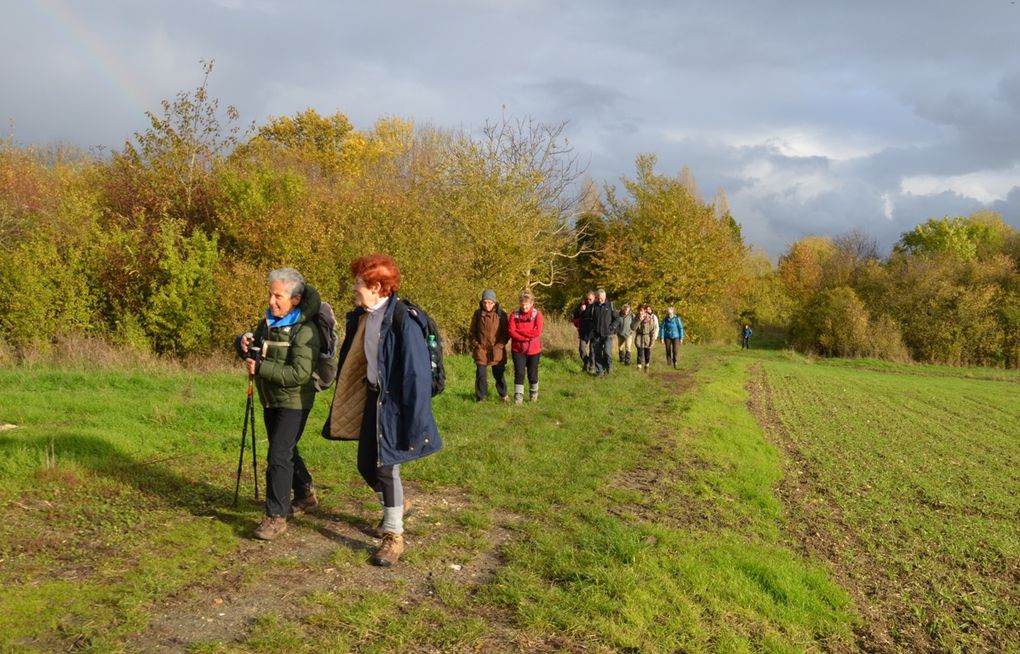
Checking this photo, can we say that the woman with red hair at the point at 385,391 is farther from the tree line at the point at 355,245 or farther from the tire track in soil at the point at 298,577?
the tree line at the point at 355,245

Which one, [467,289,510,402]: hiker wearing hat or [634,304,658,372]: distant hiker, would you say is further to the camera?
[634,304,658,372]: distant hiker

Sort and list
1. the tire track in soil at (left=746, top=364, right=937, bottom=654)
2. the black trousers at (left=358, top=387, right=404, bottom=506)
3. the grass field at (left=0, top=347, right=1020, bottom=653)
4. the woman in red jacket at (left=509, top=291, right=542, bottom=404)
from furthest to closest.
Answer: the woman in red jacket at (left=509, top=291, right=542, bottom=404) → the black trousers at (left=358, top=387, right=404, bottom=506) → the tire track in soil at (left=746, top=364, right=937, bottom=654) → the grass field at (left=0, top=347, right=1020, bottom=653)

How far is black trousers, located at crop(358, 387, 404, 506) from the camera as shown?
5.19 meters

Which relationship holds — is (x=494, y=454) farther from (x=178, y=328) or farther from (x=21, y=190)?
(x=21, y=190)

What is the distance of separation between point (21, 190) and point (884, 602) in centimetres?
2326

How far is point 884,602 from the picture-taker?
514 centimetres

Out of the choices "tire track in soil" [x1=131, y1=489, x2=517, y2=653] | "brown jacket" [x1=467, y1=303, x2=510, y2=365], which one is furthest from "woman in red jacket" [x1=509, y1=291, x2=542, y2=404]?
"tire track in soil" [x1=131, y1=489, x2=517, y2=653]

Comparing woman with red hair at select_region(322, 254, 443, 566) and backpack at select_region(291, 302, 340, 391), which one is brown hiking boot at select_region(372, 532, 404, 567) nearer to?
woman with red hair at select_region(322, 254, 443, 566)

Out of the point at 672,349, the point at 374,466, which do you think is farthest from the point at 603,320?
the point at 374,466

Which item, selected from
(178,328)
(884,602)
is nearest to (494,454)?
(884,602)

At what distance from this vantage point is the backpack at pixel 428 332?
16.8ft

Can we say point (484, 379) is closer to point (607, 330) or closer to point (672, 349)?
point (607, 330)

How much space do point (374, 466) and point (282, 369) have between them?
97cm

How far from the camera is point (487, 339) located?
12.3 metres
